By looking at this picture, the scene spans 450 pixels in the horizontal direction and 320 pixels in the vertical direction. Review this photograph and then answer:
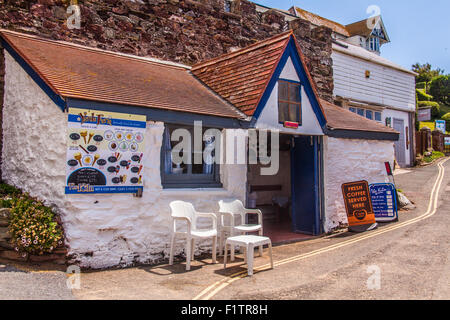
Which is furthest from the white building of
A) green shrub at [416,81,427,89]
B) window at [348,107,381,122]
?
green shrub at [416,81,427,89]

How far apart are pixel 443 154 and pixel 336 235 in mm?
18869

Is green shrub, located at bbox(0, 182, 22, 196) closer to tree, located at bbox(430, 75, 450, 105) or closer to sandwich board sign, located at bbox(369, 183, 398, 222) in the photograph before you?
sandwich board sign, located at bbox(369, 183, 398, 222)

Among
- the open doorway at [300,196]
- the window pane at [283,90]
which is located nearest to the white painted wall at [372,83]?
the open doorway at [300,196]

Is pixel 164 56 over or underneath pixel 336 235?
over

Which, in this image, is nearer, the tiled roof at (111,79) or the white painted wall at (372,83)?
the tiled roof at (111,79)

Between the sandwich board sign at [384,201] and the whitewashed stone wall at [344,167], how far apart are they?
0.64 meters

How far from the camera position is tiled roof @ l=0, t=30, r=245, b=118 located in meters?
6.32

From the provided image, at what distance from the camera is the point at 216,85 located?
30.9 ft

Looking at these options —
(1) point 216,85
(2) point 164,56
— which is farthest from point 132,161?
(2) point 164,56

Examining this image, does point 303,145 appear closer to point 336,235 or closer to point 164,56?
point 336,235

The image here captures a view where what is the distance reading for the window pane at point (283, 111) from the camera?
8.65 m

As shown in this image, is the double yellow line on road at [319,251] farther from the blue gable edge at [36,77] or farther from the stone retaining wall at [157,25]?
the stone retaining wall at [157,25]
